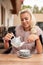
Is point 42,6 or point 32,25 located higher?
point 42,6

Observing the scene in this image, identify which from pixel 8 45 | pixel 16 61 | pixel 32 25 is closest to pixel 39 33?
pixel 32 25

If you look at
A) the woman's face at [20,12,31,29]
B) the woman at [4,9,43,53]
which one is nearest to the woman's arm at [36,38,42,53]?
the woman at [4,9,43,53]

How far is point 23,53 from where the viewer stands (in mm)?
1516

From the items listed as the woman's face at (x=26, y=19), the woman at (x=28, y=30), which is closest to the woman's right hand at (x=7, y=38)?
the woman at (x=28, y=30)

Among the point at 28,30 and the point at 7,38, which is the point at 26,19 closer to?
the point at 28,30

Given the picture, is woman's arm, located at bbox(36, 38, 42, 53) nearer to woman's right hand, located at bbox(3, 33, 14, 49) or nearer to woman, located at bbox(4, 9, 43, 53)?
woman, located at bbox(4, 9, 43, 53)

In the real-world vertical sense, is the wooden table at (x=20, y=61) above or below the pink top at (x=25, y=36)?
below

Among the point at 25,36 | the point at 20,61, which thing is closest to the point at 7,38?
the point at 25,36

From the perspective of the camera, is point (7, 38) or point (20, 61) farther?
point (7, 38)

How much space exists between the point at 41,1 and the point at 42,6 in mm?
259

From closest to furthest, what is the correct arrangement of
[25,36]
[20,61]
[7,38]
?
[20,61] → [7,38] → [25,36]

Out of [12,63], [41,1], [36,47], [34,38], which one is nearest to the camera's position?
[12,63]

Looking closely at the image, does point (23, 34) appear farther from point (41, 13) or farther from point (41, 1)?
point (41, 13)

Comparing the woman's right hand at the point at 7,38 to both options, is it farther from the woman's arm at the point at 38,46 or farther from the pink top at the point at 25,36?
the woman's arm at the point at 38,46
